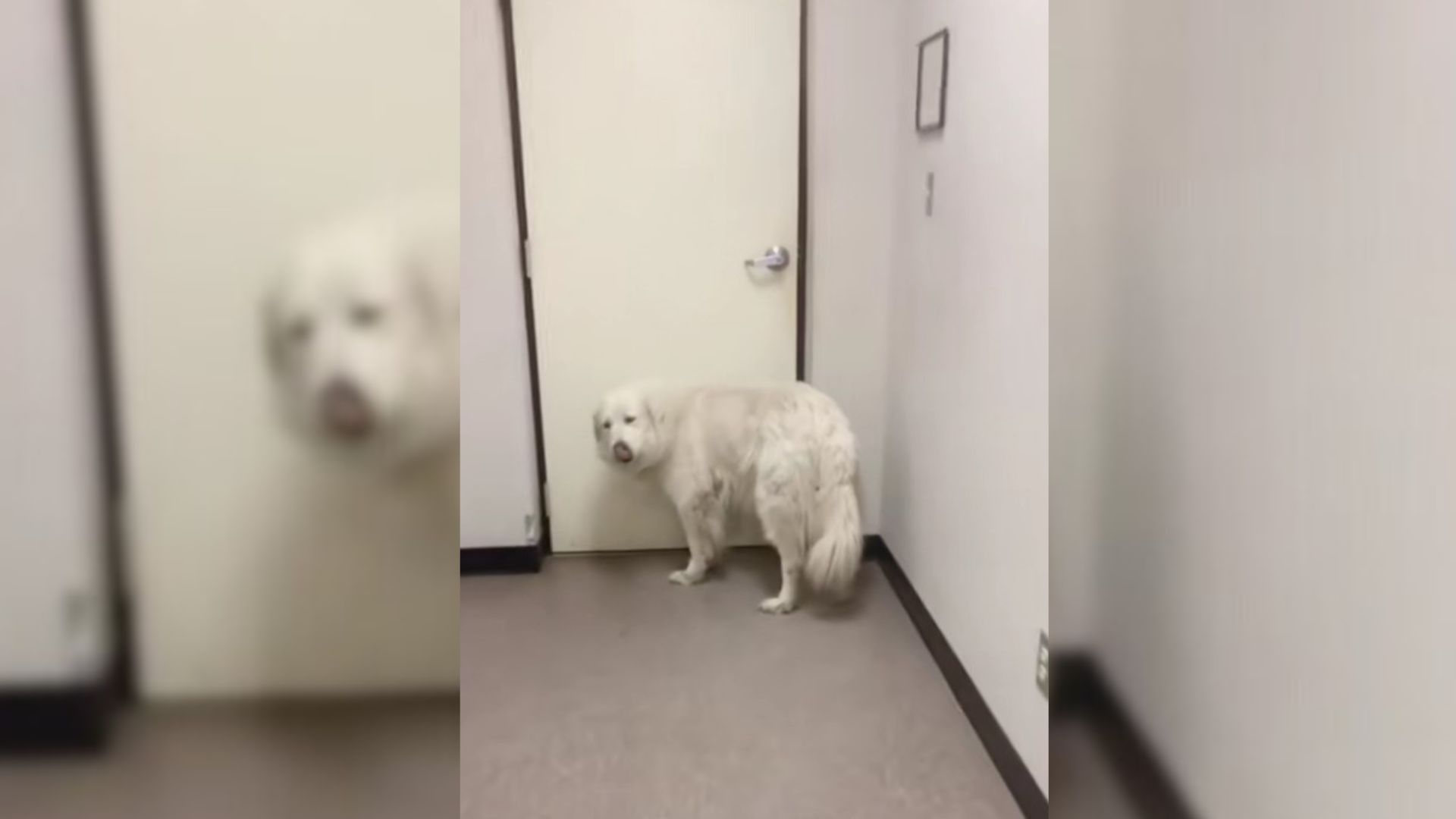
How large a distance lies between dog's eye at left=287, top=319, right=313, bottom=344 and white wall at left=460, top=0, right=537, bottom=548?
218 centimetres

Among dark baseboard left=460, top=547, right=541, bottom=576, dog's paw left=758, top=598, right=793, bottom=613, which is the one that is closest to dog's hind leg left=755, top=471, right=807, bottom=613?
dog's paw left=758, top=598, right=793, bottom=613

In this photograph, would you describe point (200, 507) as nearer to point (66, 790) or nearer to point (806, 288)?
point (66, 790)

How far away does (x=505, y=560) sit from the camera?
10.1 feet

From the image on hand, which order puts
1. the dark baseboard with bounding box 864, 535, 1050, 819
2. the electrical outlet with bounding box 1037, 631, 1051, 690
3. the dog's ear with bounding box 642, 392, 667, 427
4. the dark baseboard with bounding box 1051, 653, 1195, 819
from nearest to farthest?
the dark baseboard with bounding box 1051, 653, 1195, 819 < the electrical outlet with bounding box 1037, 631, 1051, 690 < the dark baseboard with bounding box 864, 535, 1050, 819 < the dog's ear with bounding box 642, 392, 667, 427

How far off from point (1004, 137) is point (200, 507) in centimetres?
169

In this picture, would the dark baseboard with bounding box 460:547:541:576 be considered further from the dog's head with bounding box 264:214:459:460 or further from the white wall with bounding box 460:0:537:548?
the dog's head with bounding box 264:214:459:460

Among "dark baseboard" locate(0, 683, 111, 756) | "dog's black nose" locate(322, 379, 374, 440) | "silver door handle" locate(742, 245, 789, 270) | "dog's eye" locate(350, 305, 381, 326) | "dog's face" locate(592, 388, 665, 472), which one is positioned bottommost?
"dog's face" locate(592, 388, 665, 472)

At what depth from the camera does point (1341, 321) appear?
0.54 meters

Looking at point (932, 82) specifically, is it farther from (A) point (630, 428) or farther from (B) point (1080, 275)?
(B) point (1080, 275)

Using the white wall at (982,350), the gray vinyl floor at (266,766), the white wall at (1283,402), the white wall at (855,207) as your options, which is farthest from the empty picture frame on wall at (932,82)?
the gray vinyl floor at (266,766)

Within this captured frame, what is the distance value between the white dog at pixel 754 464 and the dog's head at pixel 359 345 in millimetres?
2245

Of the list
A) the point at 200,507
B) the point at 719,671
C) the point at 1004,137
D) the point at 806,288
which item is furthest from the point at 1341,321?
the point at 806,288

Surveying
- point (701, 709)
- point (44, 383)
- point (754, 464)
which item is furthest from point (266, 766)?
point (754, 464)

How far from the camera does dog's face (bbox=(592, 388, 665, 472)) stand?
2.87 m
